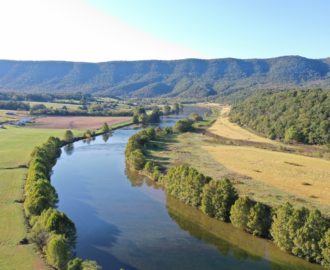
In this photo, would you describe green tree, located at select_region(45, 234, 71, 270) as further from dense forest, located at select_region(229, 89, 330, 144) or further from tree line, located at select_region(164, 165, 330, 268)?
dense forest, located at select_region(229, 89, 330, 144)

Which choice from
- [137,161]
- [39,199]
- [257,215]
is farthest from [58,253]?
[137,161]

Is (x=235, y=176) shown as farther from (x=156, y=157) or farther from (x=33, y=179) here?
(x=33, y=179)

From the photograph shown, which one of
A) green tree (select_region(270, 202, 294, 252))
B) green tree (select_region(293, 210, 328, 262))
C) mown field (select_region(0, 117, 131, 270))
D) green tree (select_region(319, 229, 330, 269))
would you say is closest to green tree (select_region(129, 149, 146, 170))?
mown field (select_region(0, 117, 131, 270))

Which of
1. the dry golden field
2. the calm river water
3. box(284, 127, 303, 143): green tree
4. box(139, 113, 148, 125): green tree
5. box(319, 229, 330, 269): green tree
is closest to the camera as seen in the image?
box(319, 229, 330, 269): green tree

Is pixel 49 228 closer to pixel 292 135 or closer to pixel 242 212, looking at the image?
pixel 242 212

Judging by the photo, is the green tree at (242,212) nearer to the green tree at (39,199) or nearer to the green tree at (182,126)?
the green tree at (39,199)

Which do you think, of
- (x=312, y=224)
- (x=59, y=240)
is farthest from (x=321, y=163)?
(x=59, y=240)
